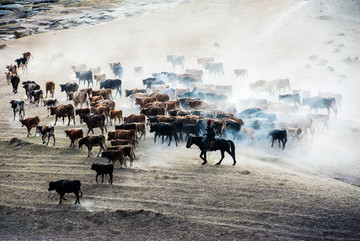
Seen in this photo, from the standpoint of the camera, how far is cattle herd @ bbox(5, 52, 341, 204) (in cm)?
1967

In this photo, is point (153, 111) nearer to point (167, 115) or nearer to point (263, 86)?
point (167, 115)

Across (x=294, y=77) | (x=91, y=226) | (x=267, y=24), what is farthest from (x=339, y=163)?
(x=267, y=24)

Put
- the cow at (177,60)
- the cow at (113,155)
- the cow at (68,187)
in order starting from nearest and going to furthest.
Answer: the cow at (68,187) → the cow at (113,155) → the cow at (177,60)

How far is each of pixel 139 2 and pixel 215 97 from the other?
6062 centimetres

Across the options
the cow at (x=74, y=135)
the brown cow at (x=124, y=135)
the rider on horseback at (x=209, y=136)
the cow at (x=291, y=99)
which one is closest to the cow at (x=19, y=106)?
the cow at (x=74, y=135)

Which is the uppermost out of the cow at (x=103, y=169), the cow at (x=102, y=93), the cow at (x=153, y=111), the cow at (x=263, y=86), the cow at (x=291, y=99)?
the cow at (x=263, y=86)

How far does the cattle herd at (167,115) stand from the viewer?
19672 mm

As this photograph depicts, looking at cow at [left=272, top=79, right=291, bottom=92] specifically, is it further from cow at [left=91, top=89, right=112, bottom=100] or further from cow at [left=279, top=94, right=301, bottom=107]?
cow at [left=91, top=89, right=112, bottom=100]

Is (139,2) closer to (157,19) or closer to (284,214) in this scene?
(157,19)

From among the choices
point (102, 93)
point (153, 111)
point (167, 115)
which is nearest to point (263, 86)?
point (167, 115)

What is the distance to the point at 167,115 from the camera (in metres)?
26.0

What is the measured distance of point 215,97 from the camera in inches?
1204

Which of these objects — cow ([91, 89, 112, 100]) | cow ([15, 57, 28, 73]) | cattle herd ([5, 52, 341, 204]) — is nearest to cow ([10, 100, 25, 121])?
cattle herd ([5, 52, 341, 204])

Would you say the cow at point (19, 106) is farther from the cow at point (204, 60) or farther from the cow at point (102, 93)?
the cow at point (204, 60)
